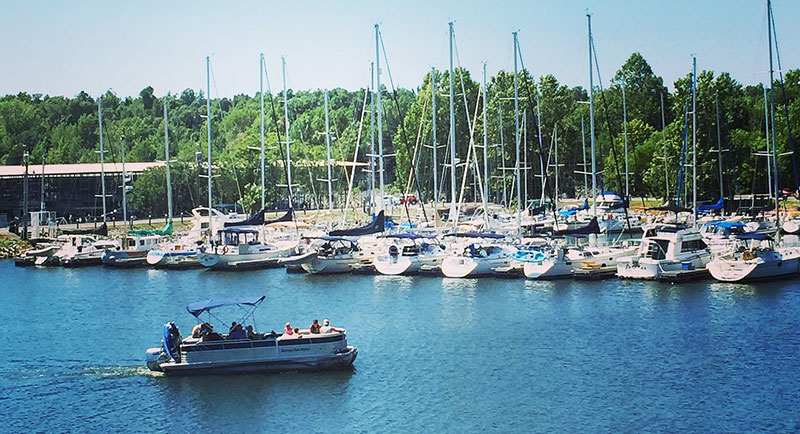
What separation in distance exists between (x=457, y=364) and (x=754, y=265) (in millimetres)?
25477

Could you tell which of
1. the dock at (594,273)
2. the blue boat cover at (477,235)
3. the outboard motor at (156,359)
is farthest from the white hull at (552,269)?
the outboard motor at (156,359)

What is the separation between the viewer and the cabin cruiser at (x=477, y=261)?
70.4m

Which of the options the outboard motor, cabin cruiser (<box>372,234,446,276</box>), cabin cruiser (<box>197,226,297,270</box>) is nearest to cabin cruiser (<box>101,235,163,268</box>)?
cabin cruiser (<box>197,226,297,270</box>)

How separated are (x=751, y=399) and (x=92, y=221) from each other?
9875 centimetres

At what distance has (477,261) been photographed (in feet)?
232

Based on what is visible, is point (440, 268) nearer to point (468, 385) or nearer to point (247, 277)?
point (247, 277)

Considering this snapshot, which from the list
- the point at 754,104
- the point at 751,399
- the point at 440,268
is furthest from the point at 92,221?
the point at 751,399

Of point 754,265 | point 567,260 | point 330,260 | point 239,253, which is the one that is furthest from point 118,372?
point 754,265

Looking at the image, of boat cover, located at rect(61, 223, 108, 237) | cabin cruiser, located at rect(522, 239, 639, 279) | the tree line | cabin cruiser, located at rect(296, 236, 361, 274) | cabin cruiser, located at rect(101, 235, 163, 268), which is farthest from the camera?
the tree line

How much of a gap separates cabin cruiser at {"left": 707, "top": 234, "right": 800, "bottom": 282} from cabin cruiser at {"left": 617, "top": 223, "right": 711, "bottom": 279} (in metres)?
1.48

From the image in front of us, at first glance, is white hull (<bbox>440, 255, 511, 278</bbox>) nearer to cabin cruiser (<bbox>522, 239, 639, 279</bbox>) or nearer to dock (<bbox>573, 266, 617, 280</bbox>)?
cabin cruiser (<bbox>522, 239, 639, 279</bbox>)

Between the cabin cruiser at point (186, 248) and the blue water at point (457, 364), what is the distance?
50.3 feet

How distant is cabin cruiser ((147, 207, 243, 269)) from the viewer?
8518 cm

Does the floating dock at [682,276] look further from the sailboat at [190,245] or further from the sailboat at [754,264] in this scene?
the sailboat at [190,245]
